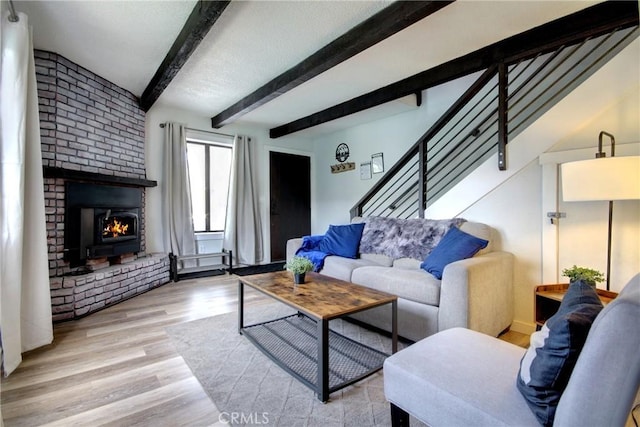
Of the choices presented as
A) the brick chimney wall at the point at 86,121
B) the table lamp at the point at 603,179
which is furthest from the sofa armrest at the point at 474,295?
the brick chimney wall at the point at 86,121

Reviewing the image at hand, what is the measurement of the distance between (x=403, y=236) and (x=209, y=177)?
351 cm

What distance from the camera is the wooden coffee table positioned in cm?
169

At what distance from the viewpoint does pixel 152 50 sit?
2.83 metres

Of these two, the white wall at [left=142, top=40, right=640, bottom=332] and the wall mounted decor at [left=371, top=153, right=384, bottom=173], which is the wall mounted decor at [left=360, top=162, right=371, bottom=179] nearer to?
the wall mounted decor at [left=371, top=153, right=384, bottom=173]

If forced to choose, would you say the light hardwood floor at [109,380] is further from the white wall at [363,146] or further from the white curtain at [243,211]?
the white wall at [363,146]

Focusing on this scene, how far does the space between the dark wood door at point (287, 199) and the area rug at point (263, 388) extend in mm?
3394

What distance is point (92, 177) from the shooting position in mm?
3256

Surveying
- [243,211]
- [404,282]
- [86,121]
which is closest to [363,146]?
[243,211]

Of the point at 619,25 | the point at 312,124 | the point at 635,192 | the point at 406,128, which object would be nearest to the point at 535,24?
the point at 619,25

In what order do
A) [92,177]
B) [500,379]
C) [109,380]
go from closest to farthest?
[500,379] < [109,380] < [92,177]

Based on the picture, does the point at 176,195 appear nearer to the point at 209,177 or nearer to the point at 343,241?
the point at 209,177

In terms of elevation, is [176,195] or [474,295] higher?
[176,195]

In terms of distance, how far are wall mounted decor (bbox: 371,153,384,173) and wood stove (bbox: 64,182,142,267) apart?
3.56m

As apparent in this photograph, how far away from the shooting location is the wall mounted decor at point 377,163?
16.4 feet
